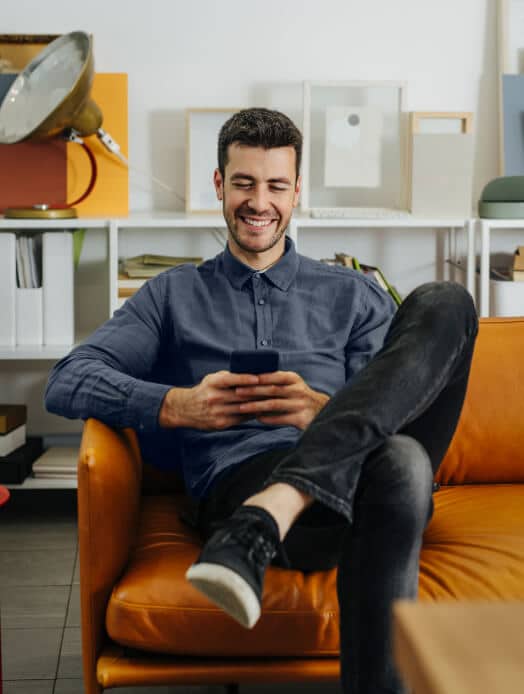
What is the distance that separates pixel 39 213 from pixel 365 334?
1.28 m

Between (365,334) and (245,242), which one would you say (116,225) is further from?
(365,334)

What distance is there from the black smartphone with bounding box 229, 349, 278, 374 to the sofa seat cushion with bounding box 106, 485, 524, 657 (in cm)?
35

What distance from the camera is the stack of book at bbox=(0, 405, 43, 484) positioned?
3.07 m

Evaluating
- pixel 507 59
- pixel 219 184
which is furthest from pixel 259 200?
pixel 507 59

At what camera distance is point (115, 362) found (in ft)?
6.70

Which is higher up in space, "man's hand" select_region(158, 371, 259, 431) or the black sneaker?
"man's hand" select_region(158, 371, 259, 431)

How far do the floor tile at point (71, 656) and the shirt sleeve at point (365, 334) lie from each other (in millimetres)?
872

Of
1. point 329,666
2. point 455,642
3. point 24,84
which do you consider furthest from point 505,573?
point 24,84

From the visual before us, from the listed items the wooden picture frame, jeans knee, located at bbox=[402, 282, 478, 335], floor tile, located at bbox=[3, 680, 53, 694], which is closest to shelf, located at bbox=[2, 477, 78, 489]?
floor tile, located at bbox=[3, 680, 53, 694]

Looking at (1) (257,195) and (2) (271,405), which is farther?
(1) (257,195)

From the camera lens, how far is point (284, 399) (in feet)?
6.01

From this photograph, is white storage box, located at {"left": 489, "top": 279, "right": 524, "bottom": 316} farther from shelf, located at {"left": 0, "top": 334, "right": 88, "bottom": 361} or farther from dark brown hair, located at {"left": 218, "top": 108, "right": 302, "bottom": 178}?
shelf, located at {"left": 0, "top": 334, "right": 88, "bottom": 361}

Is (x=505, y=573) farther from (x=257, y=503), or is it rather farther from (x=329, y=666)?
(x=257, y=503)

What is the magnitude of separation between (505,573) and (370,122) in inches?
69.3
